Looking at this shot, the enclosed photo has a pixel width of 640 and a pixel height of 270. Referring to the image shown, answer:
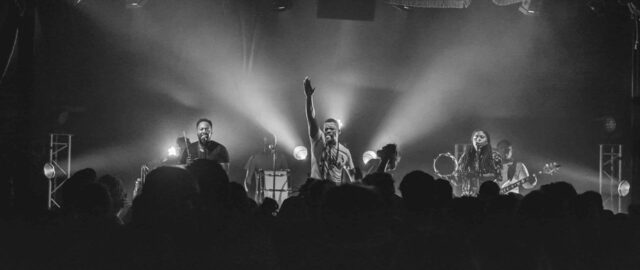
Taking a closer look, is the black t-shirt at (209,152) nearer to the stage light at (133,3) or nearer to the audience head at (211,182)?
the stage light at (133,3)

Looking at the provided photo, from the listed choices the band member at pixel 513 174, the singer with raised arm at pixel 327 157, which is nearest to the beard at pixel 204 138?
the singer with raised arm at pixel 327 157

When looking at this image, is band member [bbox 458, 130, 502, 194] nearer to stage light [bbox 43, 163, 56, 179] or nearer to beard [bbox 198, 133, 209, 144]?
beard [bbox 198, 133, 209, 144]

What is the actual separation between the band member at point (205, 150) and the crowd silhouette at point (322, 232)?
539cm

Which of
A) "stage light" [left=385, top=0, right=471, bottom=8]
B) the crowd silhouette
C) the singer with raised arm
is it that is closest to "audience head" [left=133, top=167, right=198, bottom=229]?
the crowd silhouette

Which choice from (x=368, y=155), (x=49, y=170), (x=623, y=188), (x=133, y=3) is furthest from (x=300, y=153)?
(x=623, y=188)

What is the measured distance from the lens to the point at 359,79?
1428cm

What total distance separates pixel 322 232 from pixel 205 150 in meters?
7.29

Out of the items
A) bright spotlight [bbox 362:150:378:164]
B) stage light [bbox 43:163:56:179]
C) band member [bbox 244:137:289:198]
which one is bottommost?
stage light [bbox 43:163:56:179]

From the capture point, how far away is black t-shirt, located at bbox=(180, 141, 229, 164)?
974 centimetres

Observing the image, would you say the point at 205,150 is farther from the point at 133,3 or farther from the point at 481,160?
the point at 481,160

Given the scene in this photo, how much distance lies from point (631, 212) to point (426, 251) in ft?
7.61

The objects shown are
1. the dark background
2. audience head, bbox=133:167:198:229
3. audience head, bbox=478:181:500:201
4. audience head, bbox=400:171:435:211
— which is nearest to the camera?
audience head, bbox=133:167:198:229

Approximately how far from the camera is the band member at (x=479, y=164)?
11.1 metres

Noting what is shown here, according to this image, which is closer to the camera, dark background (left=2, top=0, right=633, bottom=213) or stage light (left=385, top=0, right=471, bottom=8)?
stage light (left=385, top=0, right=471, bottom=8)
